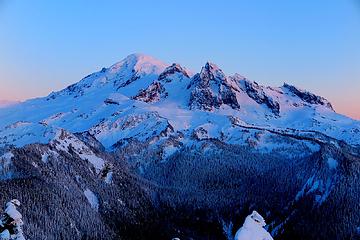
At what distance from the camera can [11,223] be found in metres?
62.0

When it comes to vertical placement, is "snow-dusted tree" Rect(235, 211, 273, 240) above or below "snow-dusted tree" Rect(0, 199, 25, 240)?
above

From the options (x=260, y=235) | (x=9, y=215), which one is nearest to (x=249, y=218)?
(x=260, y=235)

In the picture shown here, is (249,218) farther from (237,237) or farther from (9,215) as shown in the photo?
(9,215)

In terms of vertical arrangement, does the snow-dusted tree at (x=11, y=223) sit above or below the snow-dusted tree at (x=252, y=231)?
below

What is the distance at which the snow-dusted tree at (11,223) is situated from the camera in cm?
6083

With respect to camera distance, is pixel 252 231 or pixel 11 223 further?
pixel 11 223

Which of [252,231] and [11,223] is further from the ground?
[252,231]

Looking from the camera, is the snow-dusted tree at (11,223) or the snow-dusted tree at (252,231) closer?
the snow-dusted tree at (252,231)

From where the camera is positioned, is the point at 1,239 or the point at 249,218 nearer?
the point at 249,218

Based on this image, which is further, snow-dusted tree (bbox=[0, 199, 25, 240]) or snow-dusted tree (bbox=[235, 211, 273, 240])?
snow-dusted tree (bbox=[0, 199, 25, 240])

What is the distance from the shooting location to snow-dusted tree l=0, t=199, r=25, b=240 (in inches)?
2395

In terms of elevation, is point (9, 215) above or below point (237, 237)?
below

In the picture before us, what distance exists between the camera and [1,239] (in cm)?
6194

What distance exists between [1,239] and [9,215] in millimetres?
2865
